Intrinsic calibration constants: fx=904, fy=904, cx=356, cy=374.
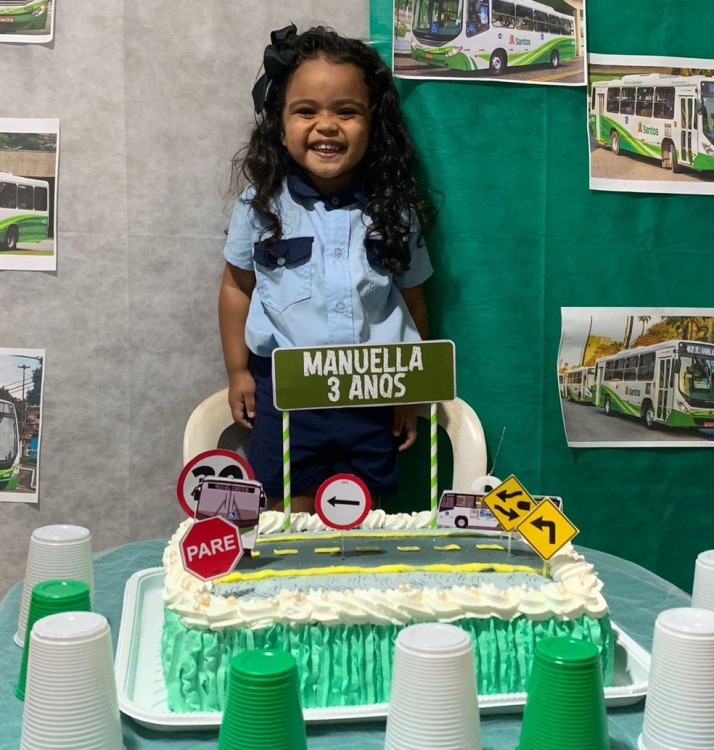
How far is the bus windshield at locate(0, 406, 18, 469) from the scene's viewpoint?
6.55 ft

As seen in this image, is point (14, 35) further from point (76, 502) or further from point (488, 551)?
point (488, 551)

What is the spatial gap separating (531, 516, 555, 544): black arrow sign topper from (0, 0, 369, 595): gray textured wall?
3.53 feet

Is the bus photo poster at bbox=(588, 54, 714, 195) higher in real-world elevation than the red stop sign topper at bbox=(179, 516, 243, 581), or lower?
higher

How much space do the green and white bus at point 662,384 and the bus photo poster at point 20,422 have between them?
1.28m

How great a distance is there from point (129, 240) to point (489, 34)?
90 cm

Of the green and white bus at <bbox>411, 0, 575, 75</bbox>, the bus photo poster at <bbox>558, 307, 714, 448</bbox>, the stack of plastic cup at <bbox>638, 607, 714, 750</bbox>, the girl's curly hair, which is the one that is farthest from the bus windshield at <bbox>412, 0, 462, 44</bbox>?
the stack of plastic cup at <bbox>638, 607, 714, 750</bbox>

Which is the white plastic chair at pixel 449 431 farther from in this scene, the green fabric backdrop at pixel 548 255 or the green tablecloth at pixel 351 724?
the green tablecloth at pixel 351 724

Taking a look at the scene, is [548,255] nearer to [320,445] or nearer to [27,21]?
[320,445]

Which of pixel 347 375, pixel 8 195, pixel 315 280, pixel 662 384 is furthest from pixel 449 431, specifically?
pixel 8 195

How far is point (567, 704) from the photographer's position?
0.83 m

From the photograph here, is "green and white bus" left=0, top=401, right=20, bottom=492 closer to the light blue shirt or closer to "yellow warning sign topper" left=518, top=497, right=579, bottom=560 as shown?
the light blue shirt

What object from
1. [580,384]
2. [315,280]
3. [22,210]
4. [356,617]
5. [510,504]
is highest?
[22,210]

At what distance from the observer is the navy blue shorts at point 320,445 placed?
74.4 inches

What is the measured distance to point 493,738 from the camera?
956 mm
